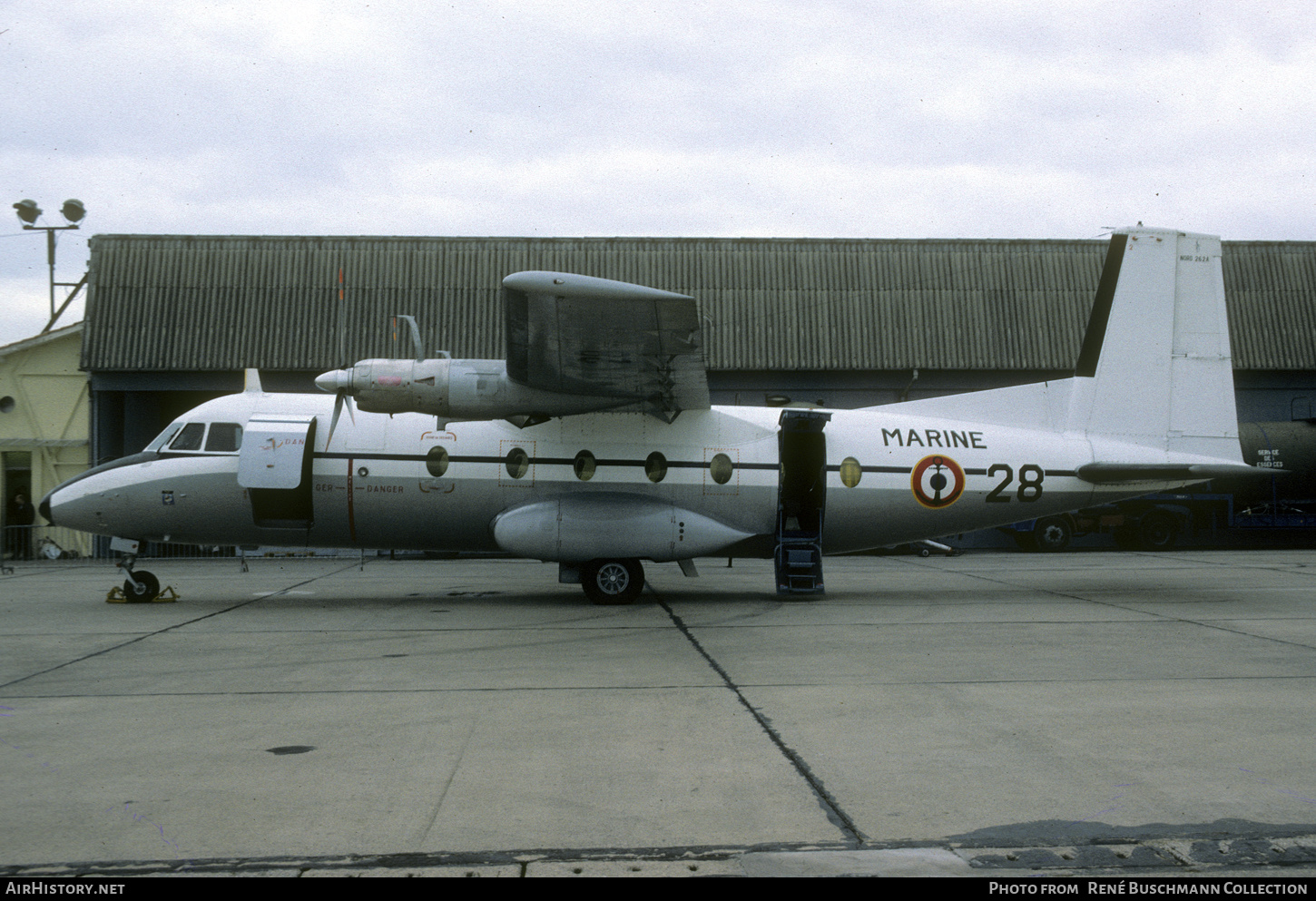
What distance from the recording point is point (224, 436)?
14.5 metres

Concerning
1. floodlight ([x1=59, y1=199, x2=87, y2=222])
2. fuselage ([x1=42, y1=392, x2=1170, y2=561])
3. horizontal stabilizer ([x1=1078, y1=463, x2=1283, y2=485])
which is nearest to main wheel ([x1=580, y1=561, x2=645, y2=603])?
fuselage ([x1=42, y1=392, x2=1170, y2=561])

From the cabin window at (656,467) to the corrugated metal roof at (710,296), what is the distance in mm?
13937

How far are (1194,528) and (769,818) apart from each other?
25.7 metres

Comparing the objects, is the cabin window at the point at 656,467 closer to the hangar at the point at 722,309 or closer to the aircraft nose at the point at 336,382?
the aircraft nose at the point at 336,382

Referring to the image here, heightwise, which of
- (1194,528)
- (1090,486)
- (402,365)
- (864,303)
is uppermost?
(864,303)

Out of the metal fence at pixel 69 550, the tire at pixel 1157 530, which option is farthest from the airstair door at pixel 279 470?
the tire at pixel 1157 530

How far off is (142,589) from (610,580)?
711cm

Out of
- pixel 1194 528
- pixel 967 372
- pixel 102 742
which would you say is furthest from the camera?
pixel 967 372

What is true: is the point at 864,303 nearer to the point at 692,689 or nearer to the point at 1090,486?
the point at 1090,486

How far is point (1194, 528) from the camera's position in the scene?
26.6 m

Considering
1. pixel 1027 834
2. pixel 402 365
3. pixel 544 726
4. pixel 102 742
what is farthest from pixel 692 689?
pixel 402 365

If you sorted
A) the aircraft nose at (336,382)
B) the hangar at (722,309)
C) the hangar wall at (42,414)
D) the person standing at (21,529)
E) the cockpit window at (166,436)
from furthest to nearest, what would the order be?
1. the hangar at (722,309)
2. the hangar wall at (42,414)
3. the person standing at (21,529)
4. the cockpit window at (166,436)
5. the aircraft nose at (336,382)

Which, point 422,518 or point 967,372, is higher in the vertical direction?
point 967,372

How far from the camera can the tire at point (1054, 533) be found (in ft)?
87.1
